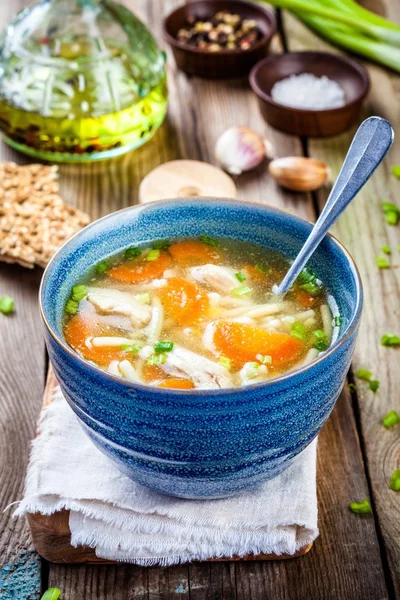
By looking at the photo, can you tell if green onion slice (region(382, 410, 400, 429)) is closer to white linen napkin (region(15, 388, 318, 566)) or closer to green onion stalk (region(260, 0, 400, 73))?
white linen napkin (region(15, 388, 318, 566))

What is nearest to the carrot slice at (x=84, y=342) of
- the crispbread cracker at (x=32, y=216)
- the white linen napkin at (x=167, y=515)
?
the white linen napkin at (x=167, y=515)

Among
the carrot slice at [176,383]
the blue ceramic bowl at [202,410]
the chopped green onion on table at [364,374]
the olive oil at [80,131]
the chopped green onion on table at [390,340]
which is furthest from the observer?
the olive oil at [80,131]

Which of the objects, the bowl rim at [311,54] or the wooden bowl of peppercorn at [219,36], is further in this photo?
the wooden bowl of peppercorn at [219,36]

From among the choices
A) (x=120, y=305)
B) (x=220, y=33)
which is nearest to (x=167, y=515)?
(x=120, y=305)

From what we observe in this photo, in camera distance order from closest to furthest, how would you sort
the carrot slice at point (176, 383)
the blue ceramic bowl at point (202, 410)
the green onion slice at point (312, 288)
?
the blue ceramic bowl at point (202, 410)
the carrot slice at point (176, 383)
the green onion slice at point (312, 288)

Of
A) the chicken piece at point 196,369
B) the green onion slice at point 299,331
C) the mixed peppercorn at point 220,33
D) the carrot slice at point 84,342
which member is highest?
the chicken piece at point 196,369

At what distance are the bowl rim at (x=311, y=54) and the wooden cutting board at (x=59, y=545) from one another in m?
1.76

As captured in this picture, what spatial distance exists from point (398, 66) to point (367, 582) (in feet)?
7.59

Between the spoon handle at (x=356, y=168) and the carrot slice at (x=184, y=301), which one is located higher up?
the spoon handle at (x=356, y=168)

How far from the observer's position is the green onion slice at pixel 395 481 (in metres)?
2.03

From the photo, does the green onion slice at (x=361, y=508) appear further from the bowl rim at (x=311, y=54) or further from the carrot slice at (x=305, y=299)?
the bowl rim at (x=311, y=54)

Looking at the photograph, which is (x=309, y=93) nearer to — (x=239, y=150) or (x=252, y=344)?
(x=239, y=150)

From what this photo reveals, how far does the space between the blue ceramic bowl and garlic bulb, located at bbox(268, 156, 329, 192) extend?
1.01 m

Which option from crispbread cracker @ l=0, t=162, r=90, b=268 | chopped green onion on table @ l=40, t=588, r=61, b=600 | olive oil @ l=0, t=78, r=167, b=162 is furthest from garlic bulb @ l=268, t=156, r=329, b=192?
chopped green onion on table @ l=40, t=588, r=61, b=600
